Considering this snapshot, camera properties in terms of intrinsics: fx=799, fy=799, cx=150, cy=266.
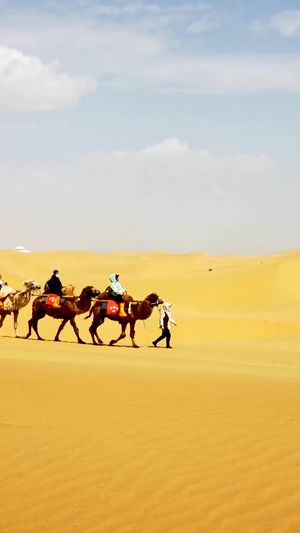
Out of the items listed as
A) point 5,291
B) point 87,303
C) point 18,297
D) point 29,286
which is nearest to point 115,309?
point 87,303

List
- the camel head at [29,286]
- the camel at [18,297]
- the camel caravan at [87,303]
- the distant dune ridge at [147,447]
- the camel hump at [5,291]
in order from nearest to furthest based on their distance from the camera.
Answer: the distant dune ridge at [147,447] → the camel caravan at [87,303] → the camel head at [29,286] → the camel at [18,297] → the camel hump at [5,291]

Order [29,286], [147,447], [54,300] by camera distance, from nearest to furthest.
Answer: [147,447]
[54,300]
[29,286]

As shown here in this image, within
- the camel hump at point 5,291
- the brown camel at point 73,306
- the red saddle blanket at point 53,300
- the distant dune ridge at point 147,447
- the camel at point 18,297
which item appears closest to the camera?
the distant dune ridge at point 147,447

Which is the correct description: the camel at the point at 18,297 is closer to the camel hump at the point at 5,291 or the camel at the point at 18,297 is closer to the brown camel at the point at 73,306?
the camel hump at the point at 5,291

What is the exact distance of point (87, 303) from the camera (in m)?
22.3

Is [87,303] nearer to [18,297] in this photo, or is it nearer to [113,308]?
[113,308]

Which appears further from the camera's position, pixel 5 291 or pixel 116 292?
pixel 5 291

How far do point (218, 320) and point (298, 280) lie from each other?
1620 cm

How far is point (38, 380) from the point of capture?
11883 millimetres

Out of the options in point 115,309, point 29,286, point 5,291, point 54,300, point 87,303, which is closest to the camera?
point 115,309

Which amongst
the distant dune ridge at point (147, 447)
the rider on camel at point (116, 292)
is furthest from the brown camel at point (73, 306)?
the distant dune ridge at point (147, 447)

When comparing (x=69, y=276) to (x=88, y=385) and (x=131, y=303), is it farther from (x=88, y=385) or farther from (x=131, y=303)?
(x=88, y=385)

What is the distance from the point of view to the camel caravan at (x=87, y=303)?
21.6 metres

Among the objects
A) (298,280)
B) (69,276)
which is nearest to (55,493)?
(298,280)
